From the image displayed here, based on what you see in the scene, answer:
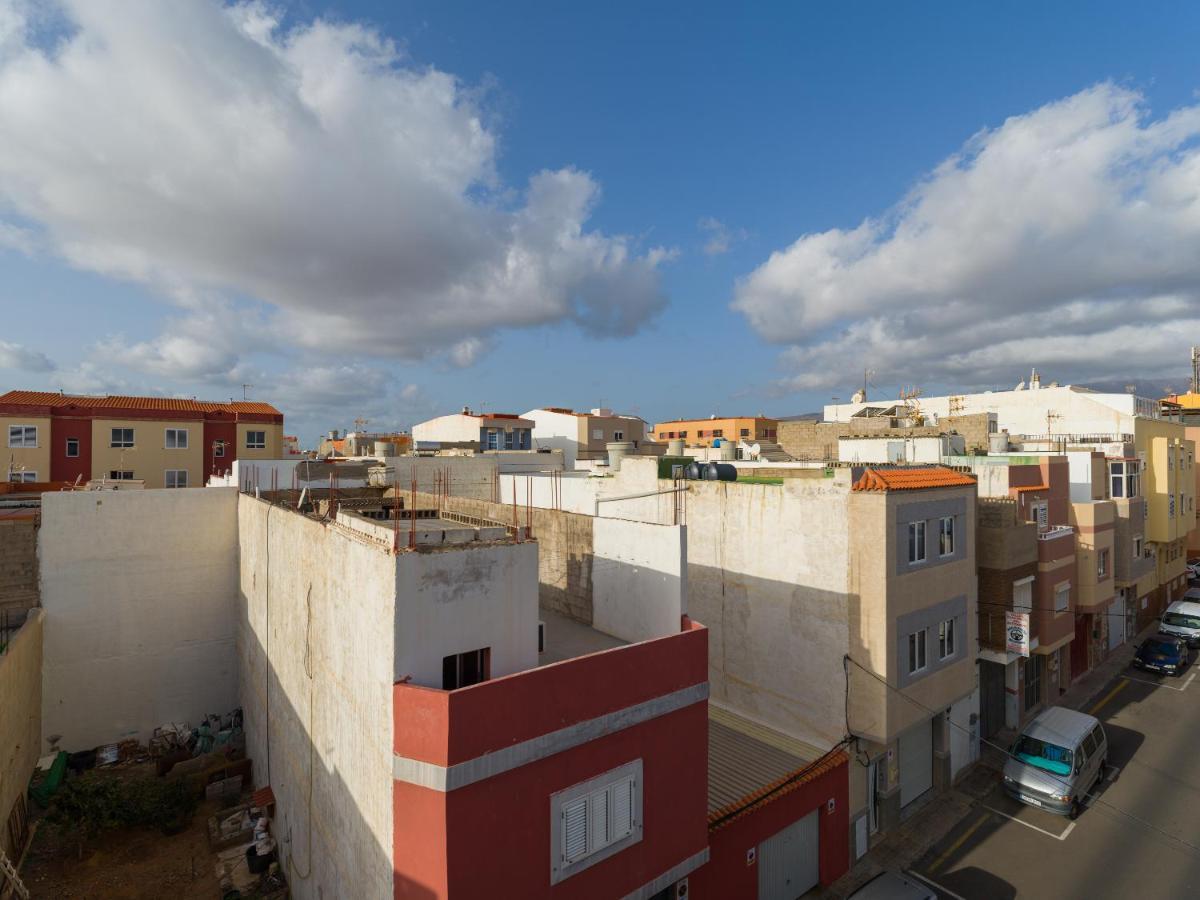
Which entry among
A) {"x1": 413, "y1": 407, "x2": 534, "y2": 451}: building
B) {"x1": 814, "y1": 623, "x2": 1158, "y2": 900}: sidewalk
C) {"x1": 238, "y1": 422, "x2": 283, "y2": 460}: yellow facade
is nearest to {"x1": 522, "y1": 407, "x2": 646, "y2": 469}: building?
{"x1": 413, "y1": 407, "x2": 534, "y2": 451}: building

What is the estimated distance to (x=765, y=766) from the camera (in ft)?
50.8

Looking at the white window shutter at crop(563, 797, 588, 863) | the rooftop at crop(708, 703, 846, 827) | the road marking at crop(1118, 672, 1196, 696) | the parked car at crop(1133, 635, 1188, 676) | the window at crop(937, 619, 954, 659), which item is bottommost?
the road marking at crop(1118, 672, 1196, 696)

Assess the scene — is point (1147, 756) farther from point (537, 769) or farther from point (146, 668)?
point (146, 668)

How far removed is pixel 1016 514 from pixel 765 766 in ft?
40.9

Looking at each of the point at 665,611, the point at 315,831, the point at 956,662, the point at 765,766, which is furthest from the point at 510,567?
the point at 956,662

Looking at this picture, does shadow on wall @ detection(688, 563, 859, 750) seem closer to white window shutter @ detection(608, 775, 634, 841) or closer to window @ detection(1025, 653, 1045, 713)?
white window shutter @ detection(608, 775, 634, 841)

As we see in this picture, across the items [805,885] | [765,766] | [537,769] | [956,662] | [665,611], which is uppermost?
[665,611]

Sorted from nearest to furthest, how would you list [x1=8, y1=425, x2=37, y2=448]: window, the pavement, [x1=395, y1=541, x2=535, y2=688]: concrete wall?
[x1=395, y1=541, x2=535, y2=688]: concrete wall → the pavement → [x1=8, y1=425, x2=37, y2=448]: window

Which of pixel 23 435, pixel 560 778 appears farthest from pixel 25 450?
pixel 560 778

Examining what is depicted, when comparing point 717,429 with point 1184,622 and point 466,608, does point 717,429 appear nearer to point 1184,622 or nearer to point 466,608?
point 1184,622

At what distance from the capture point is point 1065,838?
1678 cm

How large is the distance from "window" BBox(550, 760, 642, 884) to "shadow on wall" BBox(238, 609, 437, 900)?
6.78 ft

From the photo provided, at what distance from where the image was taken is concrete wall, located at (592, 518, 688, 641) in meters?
12.6

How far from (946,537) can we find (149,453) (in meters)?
44.7
